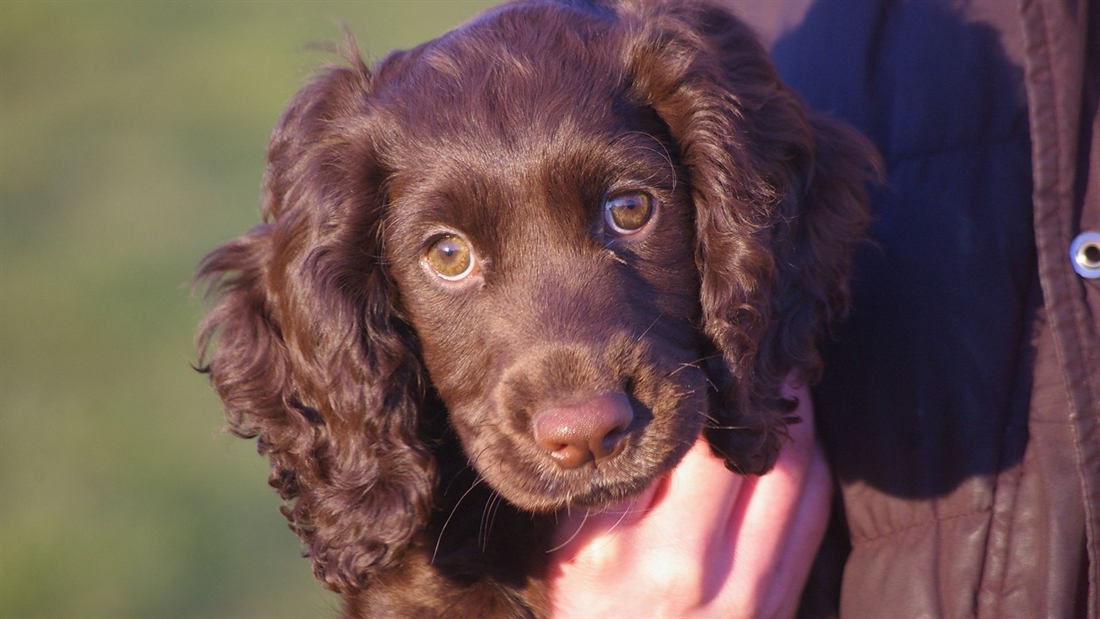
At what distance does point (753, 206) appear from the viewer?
220 centimetres

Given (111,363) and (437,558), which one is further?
(111,363)

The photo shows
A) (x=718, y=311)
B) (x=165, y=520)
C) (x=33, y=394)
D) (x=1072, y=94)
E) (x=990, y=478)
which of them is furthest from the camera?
(x=33, y=394)

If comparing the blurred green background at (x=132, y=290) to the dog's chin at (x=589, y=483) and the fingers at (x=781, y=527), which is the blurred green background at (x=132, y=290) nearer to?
the dog's chin at (x=589, y=483)

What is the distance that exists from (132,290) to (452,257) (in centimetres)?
561

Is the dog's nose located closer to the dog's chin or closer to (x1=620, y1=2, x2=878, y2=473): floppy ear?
the dog's chin

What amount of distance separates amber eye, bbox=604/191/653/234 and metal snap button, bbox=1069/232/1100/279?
0.79m

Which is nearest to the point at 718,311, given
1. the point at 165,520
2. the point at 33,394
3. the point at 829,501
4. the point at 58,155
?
the point at 829,501

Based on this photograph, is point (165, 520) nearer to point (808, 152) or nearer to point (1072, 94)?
point (808, 152)

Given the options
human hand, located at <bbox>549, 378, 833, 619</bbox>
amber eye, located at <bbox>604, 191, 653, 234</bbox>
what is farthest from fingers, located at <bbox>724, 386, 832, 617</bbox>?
amber eye, located at <bbox>604, 191, 653, 234</bbox>

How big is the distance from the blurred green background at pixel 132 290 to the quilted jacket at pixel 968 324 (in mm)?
1284

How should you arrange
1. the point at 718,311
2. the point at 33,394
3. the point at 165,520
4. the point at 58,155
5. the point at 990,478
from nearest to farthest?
the point at 990,478 → the point at 718,311 → the point at 165,520 → the point at 33,394 → the point at 58,155

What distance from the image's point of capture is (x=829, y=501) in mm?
2406

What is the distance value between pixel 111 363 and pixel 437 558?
496 centimetres

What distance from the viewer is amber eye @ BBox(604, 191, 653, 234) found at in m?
2.17
